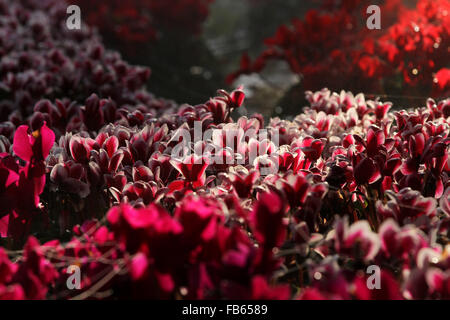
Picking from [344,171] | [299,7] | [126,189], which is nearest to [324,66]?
[344,171]

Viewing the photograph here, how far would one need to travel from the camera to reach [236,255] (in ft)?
3.38

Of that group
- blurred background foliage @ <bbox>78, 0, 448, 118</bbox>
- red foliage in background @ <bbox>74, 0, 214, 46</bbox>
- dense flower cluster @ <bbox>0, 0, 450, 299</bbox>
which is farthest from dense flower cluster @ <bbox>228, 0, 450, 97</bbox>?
red foliage in background @ <bbox>74, 0, 214, 46</bbox>

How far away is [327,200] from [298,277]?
0.31 metres

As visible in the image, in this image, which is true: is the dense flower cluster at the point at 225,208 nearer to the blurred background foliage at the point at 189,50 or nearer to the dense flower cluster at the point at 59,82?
the dense flower cluster at the point at 59,82

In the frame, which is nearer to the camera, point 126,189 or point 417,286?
point 417,286

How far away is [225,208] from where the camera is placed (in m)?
1.29

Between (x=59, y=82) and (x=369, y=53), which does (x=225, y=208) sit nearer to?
(x=59, y=82)

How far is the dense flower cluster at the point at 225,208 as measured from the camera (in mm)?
1080

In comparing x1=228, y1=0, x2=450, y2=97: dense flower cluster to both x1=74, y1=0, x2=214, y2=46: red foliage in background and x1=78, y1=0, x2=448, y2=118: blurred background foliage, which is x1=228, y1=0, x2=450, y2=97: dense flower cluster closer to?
x1=78, y1=0, x2=448, y2=118: blurred background foliage

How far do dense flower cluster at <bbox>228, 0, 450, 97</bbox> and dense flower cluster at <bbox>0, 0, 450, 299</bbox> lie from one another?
122 centimetres

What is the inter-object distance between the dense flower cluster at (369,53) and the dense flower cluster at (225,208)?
1.22 metres

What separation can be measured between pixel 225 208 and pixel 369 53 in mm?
3423

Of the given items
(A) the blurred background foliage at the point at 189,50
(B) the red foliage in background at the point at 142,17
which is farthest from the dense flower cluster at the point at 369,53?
(B) the red foliage in background at the point at 142,17
